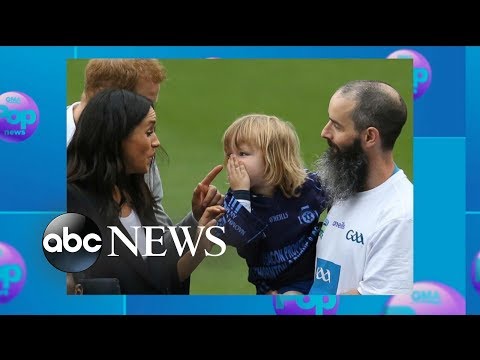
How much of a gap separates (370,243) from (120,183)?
1122 millimetres

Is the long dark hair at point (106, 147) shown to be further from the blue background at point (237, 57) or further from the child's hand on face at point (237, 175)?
the child's hand on face at point (237, 175)

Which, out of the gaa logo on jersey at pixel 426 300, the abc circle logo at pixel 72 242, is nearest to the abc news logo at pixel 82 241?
the abc circle logo at pixel 72 242

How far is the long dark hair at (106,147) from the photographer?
6156 mm

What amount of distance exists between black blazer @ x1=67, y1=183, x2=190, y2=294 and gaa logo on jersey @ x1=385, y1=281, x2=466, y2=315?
3.04ft

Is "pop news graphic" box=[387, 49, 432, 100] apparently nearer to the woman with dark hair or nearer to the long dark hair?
the woman with dark hair

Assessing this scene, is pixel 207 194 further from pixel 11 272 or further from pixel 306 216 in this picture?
pixel 11 272

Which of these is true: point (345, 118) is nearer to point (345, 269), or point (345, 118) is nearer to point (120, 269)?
point (345, 269)

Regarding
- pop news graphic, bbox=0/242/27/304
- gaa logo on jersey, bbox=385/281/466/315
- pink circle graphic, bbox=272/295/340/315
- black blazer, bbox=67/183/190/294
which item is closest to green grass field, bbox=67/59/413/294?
black blazer, bbox=67/183/190/294

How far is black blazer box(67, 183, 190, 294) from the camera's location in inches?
243

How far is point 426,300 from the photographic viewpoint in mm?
6242

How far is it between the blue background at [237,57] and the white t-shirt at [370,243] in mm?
51

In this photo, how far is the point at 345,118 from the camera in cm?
619
